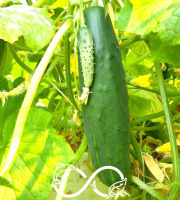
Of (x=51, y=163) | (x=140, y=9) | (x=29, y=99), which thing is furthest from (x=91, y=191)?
(x=140, y=9)

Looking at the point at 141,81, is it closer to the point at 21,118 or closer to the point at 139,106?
the point at 139,106

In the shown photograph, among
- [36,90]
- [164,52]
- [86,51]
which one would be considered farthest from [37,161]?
[164,52]

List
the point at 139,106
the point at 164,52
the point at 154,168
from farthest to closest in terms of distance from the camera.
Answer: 1. the point at 139,106
2. the point at 154,168
3. the point at 164,52

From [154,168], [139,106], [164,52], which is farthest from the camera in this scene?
[139,106]

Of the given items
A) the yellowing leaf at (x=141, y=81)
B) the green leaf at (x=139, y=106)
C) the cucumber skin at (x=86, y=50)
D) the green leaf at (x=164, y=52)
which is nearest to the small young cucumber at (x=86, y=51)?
the cucumber skin at (x=86, y=50)

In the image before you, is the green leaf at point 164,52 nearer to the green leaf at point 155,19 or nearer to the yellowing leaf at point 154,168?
the green leaf at point 155,19

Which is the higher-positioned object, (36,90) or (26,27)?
(26,27)

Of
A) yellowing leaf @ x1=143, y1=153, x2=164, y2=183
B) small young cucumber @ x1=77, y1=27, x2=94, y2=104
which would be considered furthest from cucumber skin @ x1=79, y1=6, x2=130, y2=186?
yellowing leaf @ x1=143, y1=153, x2=164, y2=183
